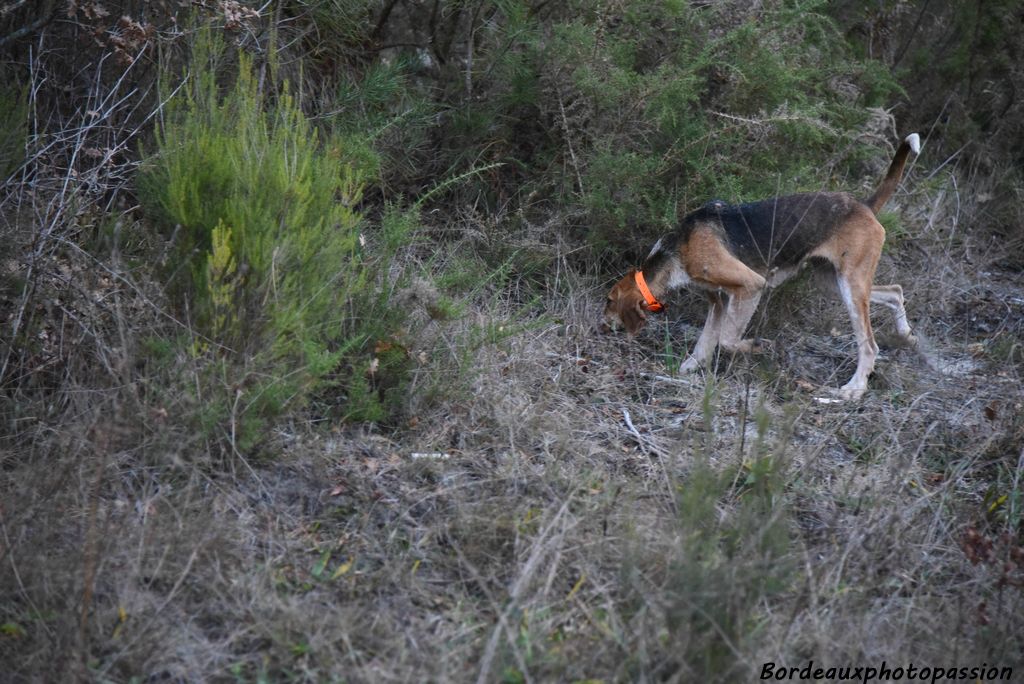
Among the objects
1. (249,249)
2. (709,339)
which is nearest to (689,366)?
(709,339)

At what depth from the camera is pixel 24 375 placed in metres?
4.86

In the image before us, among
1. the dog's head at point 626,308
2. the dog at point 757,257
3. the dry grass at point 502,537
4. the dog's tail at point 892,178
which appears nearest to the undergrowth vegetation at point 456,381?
the dry grass at point 502,537

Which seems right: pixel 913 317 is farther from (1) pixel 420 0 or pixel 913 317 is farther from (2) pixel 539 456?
(1) pixel 420 0

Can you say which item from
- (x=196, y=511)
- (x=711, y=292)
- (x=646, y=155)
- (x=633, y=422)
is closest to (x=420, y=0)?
(x=646, y=155)

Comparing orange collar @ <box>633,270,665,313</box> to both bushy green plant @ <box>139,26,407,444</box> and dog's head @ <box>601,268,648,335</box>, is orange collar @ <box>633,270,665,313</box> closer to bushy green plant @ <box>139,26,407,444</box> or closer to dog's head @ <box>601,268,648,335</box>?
dog's head @ <box>601,268,648,335</box>

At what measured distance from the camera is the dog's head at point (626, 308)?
6513 mm

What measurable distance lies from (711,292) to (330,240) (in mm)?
3082

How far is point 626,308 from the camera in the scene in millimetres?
6566

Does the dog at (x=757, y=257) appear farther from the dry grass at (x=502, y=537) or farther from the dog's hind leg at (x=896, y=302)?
the dry grass at (x=502, y=537)

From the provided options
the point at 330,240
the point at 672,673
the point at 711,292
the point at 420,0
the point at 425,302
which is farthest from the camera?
the point at 420,0

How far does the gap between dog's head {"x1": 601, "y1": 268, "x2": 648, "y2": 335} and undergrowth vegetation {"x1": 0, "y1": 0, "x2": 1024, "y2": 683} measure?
0.13 meters

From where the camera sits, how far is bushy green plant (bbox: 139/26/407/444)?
437 centimetres

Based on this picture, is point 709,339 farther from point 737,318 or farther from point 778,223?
point 778,223

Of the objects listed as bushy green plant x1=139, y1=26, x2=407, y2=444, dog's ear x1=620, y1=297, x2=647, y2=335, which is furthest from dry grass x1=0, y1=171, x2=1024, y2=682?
dog's ear x1=620, y1=297, x2=647, y2=335
